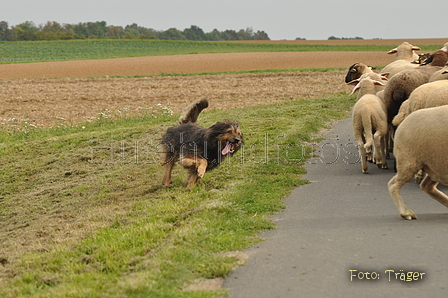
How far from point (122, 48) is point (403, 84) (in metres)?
78.3

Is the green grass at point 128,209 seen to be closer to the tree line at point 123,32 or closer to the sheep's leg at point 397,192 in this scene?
the sheep's leg at point 397,192

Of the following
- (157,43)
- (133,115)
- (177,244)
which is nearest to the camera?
(177,244)

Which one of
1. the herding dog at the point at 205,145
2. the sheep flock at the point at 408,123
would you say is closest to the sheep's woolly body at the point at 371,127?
the sheep flock at the point at 408,123

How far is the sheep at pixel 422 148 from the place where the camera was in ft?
21.6

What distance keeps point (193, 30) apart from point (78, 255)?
14751cm

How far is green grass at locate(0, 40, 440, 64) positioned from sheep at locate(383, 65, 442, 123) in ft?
201

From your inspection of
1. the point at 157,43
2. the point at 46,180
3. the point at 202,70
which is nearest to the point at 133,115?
the point at 46,180

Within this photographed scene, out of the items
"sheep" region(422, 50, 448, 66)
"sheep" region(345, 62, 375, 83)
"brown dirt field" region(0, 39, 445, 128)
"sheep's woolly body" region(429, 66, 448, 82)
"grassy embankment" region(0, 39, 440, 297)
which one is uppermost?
"sheep" region(422, 50, 448, 66)

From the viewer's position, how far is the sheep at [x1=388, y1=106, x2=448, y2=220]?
21.6 ft

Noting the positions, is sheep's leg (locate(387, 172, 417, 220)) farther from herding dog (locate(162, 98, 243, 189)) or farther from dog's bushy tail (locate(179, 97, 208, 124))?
dog's bushy tail (locate(179, 97, 208, 124))

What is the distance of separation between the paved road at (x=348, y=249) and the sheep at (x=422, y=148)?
493mm

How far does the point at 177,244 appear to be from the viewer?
20.8ft

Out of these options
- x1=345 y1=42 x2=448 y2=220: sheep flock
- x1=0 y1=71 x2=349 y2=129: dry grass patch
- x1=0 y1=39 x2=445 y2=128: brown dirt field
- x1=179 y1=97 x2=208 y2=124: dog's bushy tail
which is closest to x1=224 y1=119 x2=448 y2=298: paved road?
x1=345 y1=42 x2=448 y2=220: sheep flock

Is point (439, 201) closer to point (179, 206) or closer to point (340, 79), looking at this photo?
point (179, 206)
